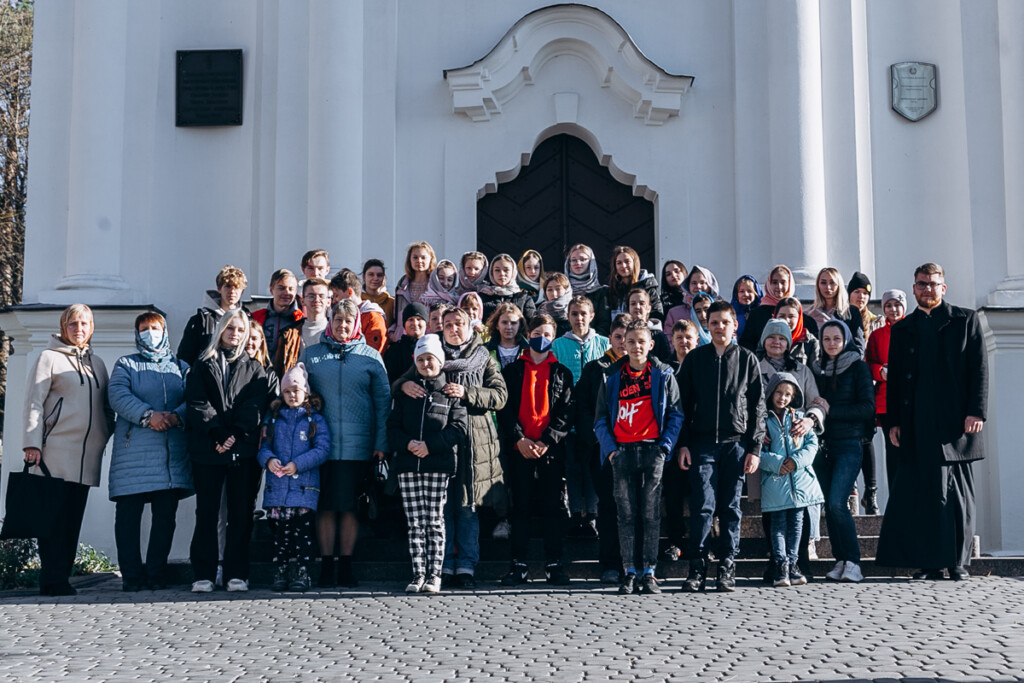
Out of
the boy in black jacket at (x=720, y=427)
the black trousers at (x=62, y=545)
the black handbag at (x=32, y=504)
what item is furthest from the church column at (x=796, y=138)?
the black handbag at (x=32, y=504)

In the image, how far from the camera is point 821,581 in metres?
8.52

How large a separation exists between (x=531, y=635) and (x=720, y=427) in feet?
7.65

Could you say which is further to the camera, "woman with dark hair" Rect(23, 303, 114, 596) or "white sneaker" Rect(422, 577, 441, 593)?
"woman with dark hair" Rect(23, 303, 114, 596)

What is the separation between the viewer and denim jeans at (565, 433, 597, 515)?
8906 mm

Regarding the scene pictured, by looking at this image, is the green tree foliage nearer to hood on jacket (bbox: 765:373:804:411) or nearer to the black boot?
the black boot

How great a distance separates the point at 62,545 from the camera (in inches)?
339

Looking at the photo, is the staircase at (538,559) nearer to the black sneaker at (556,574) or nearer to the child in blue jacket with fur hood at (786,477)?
the black sneaker at (556,574)

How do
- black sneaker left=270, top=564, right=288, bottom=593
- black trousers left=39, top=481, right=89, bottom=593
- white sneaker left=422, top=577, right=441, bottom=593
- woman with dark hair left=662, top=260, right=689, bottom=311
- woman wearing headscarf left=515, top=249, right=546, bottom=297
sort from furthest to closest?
woman with dark hair left=662, top=260, right=689, bottom=311 → woman wearing headscarf left=515, top=249, right=546, bottom=297 → black trousers left=39, top=481, right=89, bottom=593 → black sneaker left=270, top=564, right=288, bottom=593 → white sneaker left=422, top=577, right=441, bottom=593

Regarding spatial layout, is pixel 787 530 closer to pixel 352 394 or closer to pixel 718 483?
pixel 718 483

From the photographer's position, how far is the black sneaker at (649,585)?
8.07 m

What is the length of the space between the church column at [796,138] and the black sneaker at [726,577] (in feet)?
14.1

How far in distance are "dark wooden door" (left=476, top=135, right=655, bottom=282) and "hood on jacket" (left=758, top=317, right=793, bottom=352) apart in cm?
377

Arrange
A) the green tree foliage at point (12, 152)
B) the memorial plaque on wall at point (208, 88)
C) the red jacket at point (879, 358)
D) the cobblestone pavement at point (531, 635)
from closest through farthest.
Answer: the cobblestone pavement at point (531, 635) < the red jacket at point (879, 358) < the memorial plaque on wall at point (208, 88) < the green tree foliage at point (12, 152)

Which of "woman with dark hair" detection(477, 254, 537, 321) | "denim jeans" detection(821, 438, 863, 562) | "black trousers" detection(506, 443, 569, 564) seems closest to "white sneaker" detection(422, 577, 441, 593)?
"black trousers" detection(506, 443, 569, 564)
